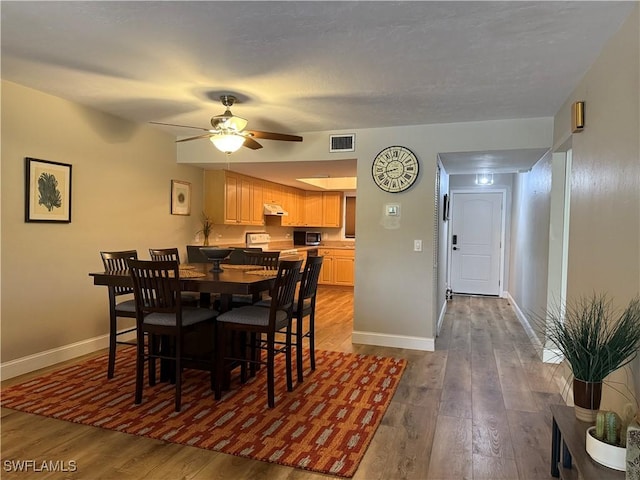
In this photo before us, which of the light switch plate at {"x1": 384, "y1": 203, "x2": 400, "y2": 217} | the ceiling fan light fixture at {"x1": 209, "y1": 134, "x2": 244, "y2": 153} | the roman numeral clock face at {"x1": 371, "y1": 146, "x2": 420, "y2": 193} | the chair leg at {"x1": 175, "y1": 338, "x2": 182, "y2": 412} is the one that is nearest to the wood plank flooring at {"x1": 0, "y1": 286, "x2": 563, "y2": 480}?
the chair leg at {"x1": 175, "y1": 338, "x2": 182, "y2": 412}

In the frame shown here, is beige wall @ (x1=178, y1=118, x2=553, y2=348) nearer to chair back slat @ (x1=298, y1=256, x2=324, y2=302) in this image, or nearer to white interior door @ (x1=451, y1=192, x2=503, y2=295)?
chair back slat @ (x1=298, y1=256, x2=324, y2=302)

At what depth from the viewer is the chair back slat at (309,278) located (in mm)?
3297

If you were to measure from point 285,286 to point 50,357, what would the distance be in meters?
2.29

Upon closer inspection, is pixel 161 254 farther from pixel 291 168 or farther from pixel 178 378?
pixel 291 168

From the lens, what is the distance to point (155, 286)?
278 cm

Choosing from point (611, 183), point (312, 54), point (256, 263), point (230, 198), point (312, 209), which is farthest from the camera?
point (312, 209)

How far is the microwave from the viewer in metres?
8.84

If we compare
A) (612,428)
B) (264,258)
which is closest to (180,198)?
(264,258)

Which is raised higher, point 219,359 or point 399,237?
point 399,237

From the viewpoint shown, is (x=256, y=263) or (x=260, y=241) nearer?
(x=256, y=263)

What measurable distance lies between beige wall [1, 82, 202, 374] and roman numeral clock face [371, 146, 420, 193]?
249cm

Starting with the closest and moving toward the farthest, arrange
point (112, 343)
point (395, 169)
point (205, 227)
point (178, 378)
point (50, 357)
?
point (178, 378) < point (112, 343) < point (50, 357) < point (395, 169) < point (205, 227)

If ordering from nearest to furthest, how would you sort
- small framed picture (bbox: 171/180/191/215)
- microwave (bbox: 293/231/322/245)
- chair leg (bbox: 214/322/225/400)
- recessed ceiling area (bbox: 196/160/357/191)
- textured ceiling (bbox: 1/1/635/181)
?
textured ceiling (bbox: 1/1/635/181), chair leg (bbox: 214/322/225/400), recessed ceiling area (bbox: 196/160/357/191), small framed picture (bbox: 171/180/191/215), microwave (bbox: 293/231/322/245)

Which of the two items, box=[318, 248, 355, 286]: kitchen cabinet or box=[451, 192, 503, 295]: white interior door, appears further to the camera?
box=[318, 248, 355, 286]: kitchen cabinet
